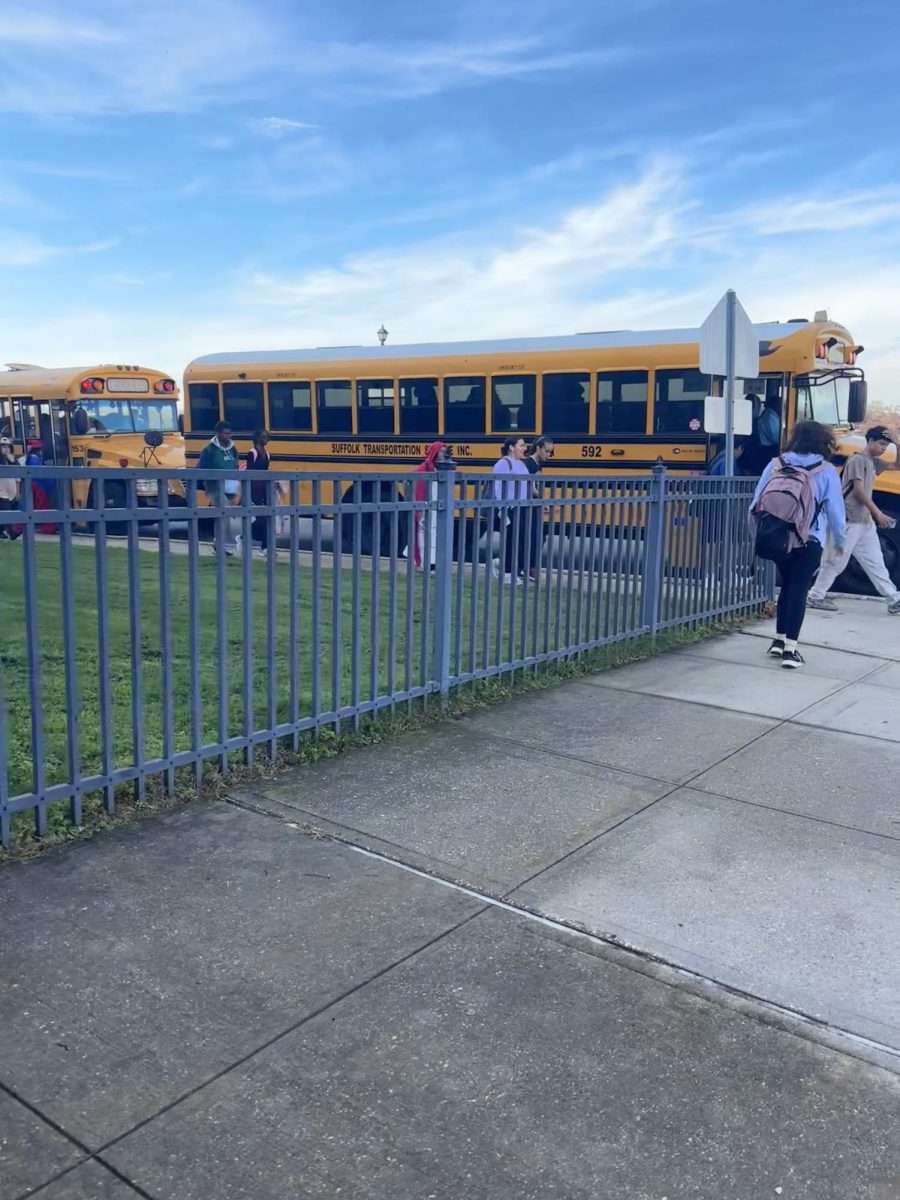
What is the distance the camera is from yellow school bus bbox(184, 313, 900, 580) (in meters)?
12.7

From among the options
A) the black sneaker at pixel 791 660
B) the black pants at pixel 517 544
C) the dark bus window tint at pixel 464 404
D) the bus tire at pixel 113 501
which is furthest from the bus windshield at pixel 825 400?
the bus tire at pixel 113 501

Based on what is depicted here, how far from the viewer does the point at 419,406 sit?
1489 cm

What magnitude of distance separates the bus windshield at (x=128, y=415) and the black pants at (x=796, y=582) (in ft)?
46.6

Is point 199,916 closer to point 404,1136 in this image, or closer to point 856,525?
point 404,1136

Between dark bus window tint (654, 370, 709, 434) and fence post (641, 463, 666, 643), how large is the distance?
477cm

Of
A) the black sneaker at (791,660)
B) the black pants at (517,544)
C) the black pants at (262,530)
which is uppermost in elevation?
the black pants at (262,530)

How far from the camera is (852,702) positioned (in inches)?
269

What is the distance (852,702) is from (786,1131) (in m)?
4.63

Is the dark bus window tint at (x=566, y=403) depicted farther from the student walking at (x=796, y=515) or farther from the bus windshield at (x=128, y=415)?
the bus windshield at (x=128, y=415)

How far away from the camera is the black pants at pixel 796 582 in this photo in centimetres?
779

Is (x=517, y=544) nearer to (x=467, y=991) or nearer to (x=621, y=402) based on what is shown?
(x=467, y=991)

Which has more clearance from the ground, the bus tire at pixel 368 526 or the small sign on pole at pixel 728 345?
the small sign on pole at pixel 728 345

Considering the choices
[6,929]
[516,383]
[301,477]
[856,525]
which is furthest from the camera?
[516,383]

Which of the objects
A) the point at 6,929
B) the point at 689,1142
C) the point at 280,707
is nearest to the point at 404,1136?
the point at 689,1142
